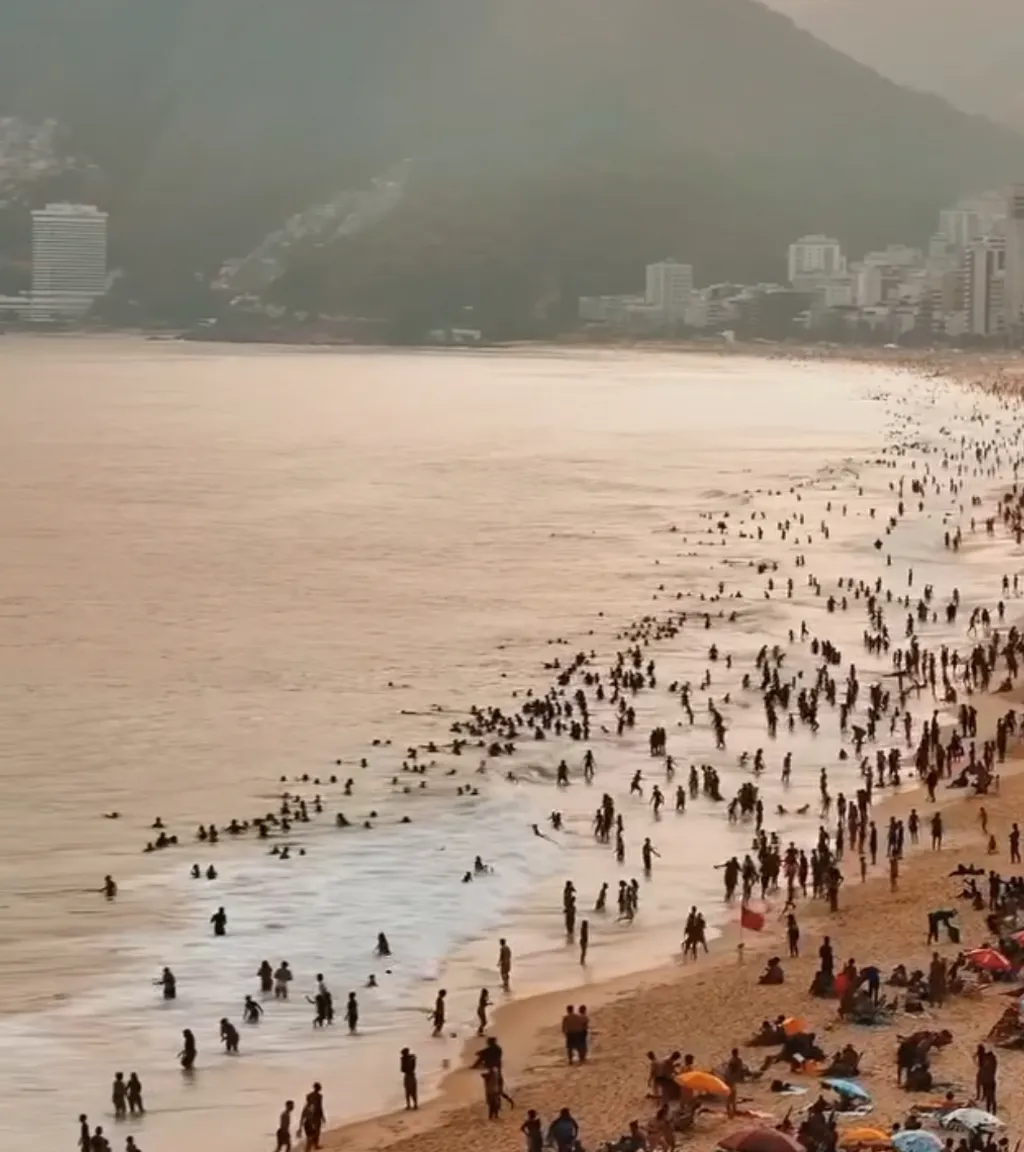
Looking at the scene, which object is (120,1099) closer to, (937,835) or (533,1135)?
(533,1135)

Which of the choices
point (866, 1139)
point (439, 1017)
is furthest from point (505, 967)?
point (866, 1139)

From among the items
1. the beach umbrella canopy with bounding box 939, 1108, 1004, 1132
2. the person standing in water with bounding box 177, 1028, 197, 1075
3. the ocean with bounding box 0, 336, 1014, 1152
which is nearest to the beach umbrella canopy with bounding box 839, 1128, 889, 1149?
the beach umbrella canopy with bounding box 939, 1108, 1004, 1132

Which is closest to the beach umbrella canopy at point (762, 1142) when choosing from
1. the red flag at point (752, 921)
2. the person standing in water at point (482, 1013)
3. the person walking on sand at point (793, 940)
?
the person standing in water at point (482, 1013)

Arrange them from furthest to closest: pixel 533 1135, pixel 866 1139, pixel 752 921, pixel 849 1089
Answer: pixel 752 921, pixel 849 1089, pixel 533 1135, pixel 866 1139

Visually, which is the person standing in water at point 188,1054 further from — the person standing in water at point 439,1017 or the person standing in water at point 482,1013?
the person standing in water at point 482,1013

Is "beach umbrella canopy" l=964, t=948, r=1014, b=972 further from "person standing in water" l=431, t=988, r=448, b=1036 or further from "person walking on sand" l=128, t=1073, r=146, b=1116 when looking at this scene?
"person walking on sand" l=128, t=1073, r=146, b=1116

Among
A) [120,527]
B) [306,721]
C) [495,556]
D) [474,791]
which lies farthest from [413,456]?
[474,791]
